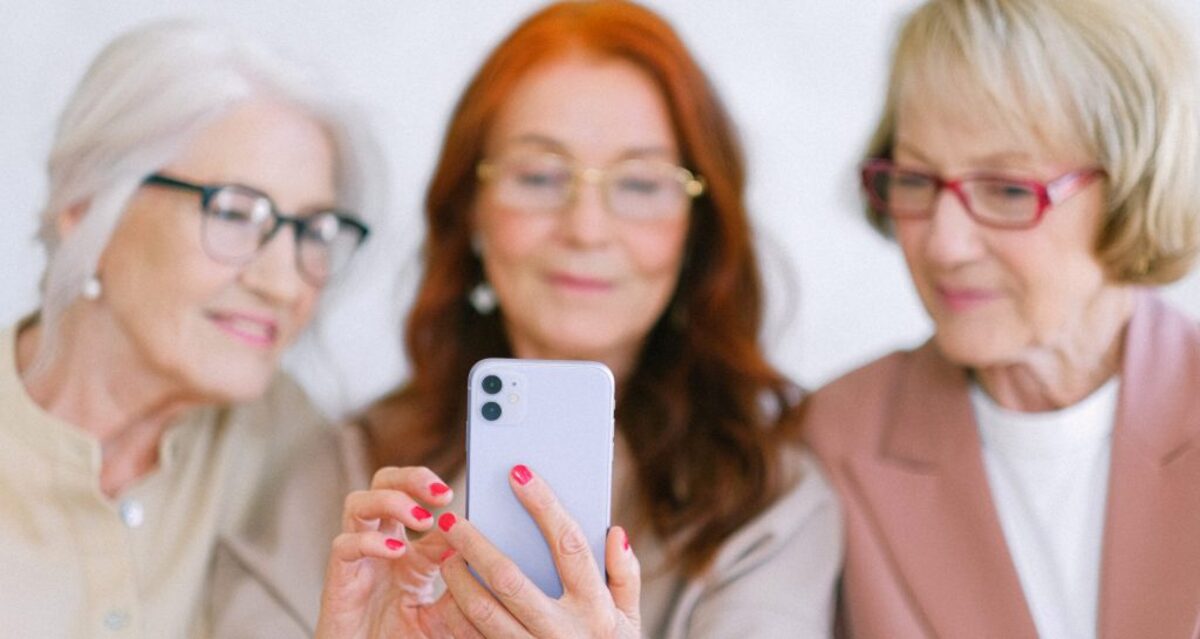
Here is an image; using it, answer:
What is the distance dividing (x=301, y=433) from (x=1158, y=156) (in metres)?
0.98

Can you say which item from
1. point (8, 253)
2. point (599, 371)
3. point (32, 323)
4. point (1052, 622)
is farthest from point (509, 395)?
point (8, 253)

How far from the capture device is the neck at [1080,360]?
1.32 metres

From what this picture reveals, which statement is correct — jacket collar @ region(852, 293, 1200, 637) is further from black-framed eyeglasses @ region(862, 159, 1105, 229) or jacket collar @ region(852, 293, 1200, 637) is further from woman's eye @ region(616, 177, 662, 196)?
woman's eye @ region(616, 177, 662, 196)

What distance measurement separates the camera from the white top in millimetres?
1276

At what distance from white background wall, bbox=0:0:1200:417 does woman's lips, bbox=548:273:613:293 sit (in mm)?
272

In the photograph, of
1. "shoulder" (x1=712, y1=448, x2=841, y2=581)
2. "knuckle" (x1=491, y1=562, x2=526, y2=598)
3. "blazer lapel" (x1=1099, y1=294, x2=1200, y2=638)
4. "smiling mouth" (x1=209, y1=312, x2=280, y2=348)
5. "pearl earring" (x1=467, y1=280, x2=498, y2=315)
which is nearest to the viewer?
"knuckle" (x1=491, y1=562, x2=526, y2=598)

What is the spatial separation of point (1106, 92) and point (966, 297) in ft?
0.76

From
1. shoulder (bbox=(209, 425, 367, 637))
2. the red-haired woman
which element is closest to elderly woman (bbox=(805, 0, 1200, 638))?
the red-haired woman

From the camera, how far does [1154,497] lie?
4.10ft

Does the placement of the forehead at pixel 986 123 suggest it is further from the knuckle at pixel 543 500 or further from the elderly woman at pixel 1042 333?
the knuckle at pixel 543 500

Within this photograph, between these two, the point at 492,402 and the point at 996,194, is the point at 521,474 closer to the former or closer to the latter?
the point at 492,402

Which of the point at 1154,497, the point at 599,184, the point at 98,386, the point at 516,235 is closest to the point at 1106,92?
the point at 1154,497

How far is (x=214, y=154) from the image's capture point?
140 cm

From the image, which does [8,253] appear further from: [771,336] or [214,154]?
[771,336]
